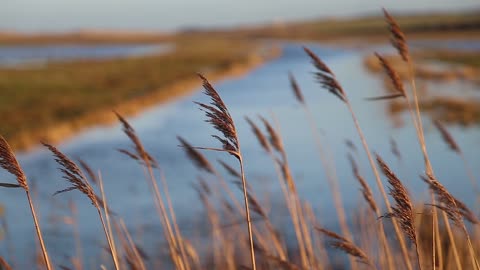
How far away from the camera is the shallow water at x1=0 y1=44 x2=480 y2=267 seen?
8500 mm

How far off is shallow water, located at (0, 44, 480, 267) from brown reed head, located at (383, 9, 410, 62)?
6.49 feet

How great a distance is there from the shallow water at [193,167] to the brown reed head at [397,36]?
1978 millimetres

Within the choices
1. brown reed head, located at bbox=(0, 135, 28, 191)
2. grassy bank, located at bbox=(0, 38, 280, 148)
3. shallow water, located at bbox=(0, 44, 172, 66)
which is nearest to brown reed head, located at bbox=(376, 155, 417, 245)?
brown reed head, located at bbox=(0, 135, 28, 191)

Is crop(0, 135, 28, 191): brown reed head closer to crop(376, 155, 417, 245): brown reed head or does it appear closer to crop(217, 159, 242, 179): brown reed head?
crop(376, 155, 417, 245): brown reed head

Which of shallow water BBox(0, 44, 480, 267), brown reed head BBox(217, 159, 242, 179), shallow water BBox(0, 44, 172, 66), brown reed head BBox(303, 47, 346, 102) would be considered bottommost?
brown reed head BBox(217, 159, 242, 179)

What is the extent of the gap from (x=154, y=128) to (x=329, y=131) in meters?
5.24

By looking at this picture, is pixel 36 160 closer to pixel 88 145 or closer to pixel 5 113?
pixel 88 145

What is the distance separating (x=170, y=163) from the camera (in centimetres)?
1272

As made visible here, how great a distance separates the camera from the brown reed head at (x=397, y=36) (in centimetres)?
227

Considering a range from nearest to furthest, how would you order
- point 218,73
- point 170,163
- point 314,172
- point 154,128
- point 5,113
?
point 314,172
point 170,163
point 154,128
point 5,113
point 218,73

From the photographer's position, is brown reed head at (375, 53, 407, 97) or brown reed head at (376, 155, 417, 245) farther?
brown reed head at (375, 53, 407, 97)

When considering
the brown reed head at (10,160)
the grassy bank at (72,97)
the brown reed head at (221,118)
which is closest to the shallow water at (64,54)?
the grassy bank at (72,97)

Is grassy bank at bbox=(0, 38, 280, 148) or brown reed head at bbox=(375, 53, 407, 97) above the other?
grassy bank at bbox=(0, 38, 280, 148)

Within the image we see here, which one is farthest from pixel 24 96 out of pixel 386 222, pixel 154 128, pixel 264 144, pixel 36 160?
→ pixel 264 144
